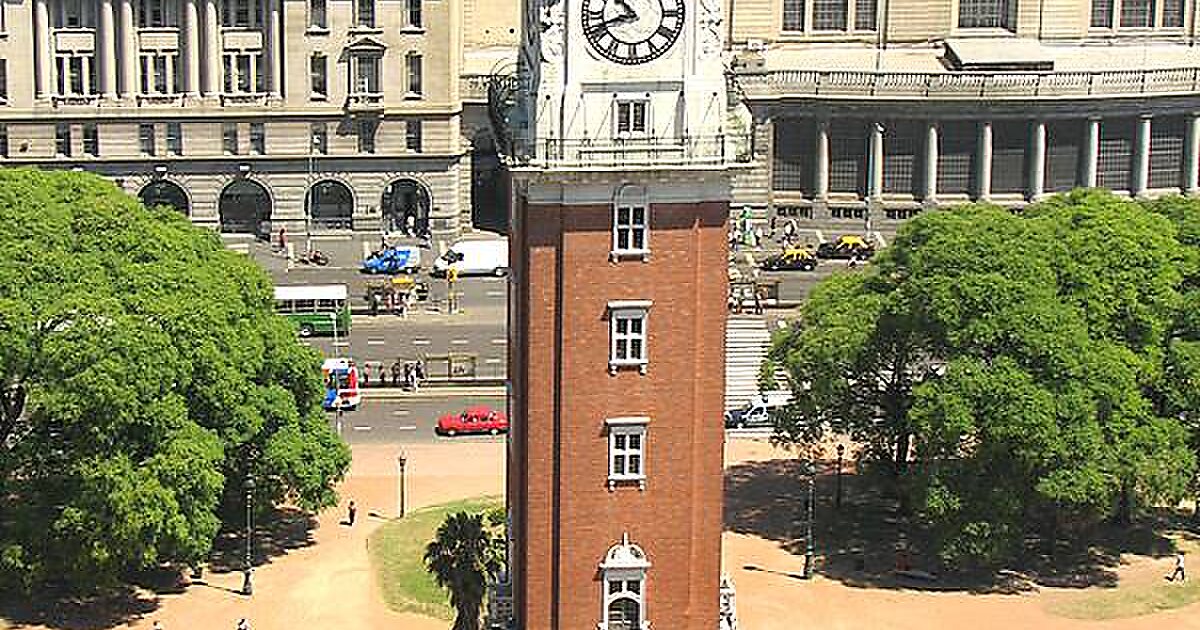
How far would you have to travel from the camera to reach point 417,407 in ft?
486

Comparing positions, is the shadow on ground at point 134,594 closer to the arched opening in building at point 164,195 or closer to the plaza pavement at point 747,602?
the plaza pavement at point 747,602

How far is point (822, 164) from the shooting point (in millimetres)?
196875

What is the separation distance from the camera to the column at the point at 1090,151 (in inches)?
7761

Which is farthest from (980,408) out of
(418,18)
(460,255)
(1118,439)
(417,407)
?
(418,18)

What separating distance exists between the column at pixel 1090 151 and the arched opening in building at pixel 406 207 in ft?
186

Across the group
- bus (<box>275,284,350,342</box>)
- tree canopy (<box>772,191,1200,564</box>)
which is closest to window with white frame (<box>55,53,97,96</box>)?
bus (<box>275,284,350,342</box>)

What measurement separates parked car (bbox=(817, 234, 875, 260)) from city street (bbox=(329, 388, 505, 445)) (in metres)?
42.3

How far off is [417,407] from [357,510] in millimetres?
20324

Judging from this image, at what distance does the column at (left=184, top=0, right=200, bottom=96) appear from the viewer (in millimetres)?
183875

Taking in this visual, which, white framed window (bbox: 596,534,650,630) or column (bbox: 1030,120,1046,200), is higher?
column (bbox: 1030,120,1046,200)

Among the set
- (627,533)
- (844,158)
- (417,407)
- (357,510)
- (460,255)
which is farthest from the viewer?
(844,158)

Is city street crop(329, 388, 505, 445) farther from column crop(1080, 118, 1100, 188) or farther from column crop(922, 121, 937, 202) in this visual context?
column crop(1080, 118, 1100, 188)

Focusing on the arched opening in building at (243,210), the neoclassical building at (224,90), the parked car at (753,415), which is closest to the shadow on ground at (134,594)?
the parked car at (753,415)

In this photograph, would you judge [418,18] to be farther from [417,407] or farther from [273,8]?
[417,407]
